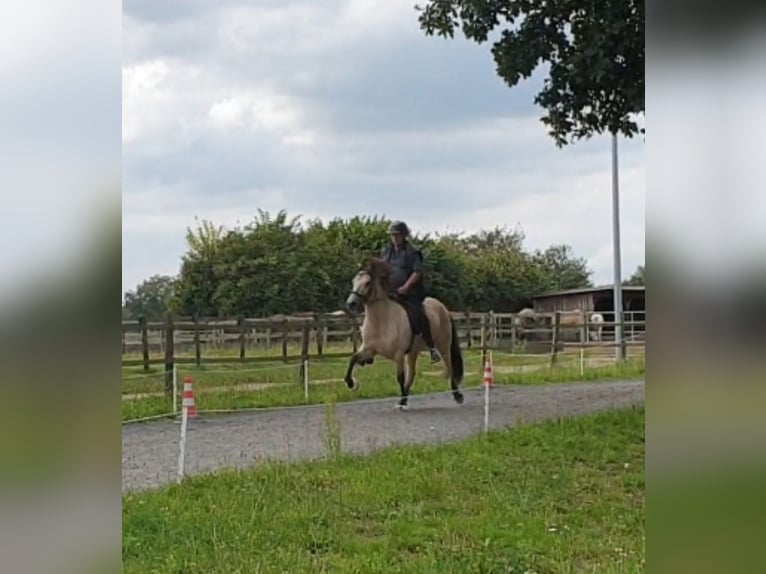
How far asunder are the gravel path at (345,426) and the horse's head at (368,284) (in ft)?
1.01

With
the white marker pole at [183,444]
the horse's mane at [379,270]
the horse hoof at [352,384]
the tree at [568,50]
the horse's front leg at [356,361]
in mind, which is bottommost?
the white marker pole at [183,444]

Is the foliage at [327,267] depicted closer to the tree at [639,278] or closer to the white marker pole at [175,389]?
the white marker pole at [175,389]

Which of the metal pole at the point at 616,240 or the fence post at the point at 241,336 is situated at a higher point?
the metal pole at the point at 616,240

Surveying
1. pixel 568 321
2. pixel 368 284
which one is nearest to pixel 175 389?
pixel 368 284

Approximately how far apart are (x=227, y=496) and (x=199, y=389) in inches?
11.6

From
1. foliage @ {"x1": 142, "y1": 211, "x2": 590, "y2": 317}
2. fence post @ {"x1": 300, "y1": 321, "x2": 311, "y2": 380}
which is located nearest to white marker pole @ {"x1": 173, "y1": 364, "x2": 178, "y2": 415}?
foliage @ {"x1": 142, "y1": 211, "x2": 590, "y2": 317}

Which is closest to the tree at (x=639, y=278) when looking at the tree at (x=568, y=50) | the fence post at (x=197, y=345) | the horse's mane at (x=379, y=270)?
the tree at (x=568, y=50)

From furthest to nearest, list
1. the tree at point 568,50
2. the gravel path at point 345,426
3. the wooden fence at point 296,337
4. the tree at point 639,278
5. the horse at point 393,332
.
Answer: the horse at point 393,332
the tree at point 568,50
the gravel path at point 345,426
the wooden fence at point 296,337
the tree at point 639,278

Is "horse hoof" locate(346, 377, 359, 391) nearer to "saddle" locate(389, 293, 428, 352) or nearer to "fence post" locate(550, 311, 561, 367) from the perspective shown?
"saddle" locate(389, 293, 428, 352)

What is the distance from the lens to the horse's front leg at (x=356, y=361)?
7.19 feet

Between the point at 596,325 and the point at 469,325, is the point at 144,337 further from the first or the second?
the point at 596,325

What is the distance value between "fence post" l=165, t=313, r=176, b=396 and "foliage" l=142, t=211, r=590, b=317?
66 mm

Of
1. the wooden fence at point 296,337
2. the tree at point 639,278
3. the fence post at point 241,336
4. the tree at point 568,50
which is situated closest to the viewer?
the tree at point 639,278

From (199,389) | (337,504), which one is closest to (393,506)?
(337,504)
